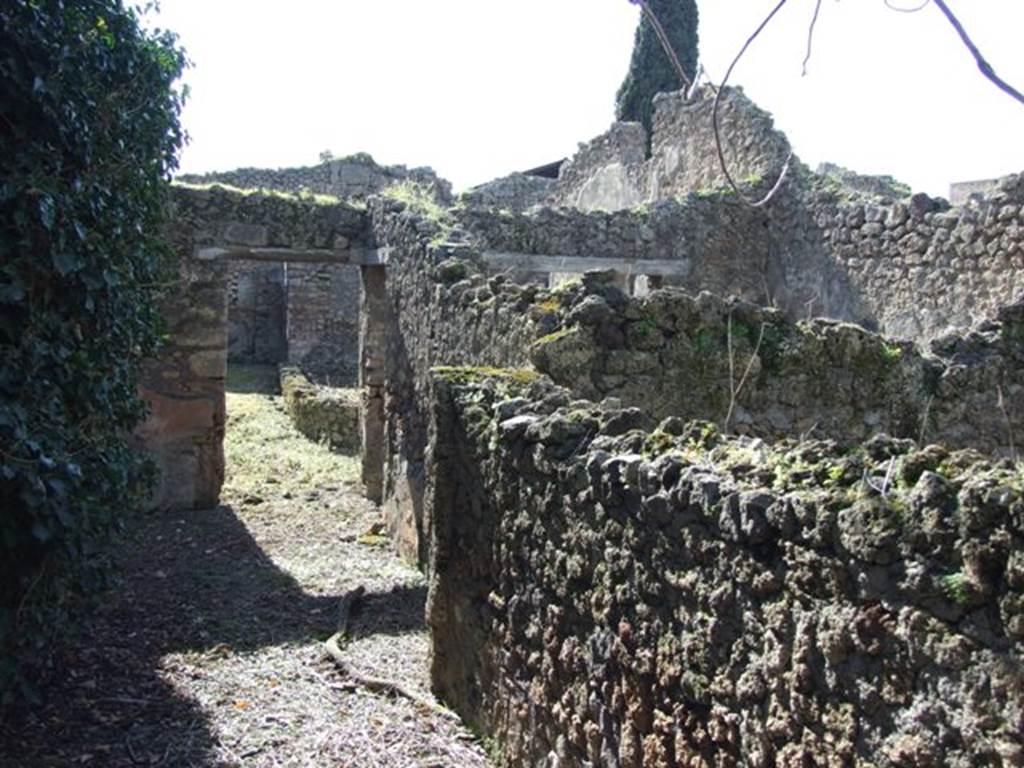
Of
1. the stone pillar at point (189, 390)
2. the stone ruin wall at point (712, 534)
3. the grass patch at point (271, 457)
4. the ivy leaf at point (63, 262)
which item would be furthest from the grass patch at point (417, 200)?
the ivy leaf at point (63, 262)

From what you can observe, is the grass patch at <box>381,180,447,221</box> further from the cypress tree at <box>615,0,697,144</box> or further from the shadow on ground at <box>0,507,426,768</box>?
the cypress tree at <box>615,0,697,144</box>

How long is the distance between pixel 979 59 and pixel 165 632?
242 inches

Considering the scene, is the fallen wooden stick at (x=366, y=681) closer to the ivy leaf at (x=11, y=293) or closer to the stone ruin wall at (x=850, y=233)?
the ivy leaf at (x=11, y=293)

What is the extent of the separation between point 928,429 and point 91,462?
4669 millimetres

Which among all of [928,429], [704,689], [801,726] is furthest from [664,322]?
[801,726]

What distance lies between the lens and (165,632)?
22.9 ft

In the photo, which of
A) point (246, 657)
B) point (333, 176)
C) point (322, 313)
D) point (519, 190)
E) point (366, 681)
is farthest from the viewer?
point (333, 176)

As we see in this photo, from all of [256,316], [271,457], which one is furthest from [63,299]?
[256,316]

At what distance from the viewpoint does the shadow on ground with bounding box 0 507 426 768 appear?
5059 mm

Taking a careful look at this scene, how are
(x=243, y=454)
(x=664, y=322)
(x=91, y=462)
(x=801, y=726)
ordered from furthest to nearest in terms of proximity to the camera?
1. (x=243, y=454)
2. (x=664, y=322)
3. (x=91, y=462)
4. (x=801, y=726)

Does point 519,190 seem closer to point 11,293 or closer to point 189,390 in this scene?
point 189,390

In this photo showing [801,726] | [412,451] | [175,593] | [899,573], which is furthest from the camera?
[412,451]

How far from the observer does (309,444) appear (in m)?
14.7

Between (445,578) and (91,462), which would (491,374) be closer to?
(445,578)
